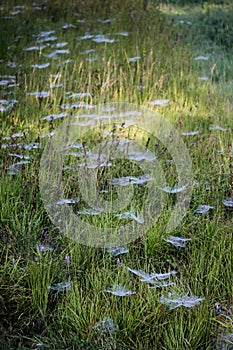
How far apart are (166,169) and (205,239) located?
2.99ft

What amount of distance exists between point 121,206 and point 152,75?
8.81 ft

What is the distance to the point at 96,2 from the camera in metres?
7.74

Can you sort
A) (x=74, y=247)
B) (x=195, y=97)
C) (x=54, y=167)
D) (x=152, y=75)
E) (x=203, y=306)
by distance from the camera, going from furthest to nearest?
Result: (x=152, y=75) < (x=195, y=97) < (x=54, y=167) < (x=74, y=247) < (x=203, y=306)

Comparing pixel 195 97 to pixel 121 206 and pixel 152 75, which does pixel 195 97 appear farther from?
pixel 121 206

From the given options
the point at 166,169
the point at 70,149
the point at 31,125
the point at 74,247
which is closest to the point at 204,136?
the point at 166,169

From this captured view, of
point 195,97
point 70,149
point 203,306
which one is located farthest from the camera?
point 195,97

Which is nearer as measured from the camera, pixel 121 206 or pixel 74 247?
pixel 74 247

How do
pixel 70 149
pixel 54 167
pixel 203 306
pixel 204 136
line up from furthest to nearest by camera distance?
pixel 204 136, pixel 70 149, pixel 54 167, pixel 203 306

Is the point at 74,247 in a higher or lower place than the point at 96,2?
lower

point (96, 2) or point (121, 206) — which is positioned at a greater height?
point (96, 2)

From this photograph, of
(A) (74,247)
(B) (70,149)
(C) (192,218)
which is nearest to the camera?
(A) (74,247)

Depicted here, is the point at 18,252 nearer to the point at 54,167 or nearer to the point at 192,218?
the point at 54,167

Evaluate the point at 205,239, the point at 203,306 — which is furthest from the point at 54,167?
the point at 203,306

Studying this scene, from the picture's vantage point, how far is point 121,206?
343 centimetres
